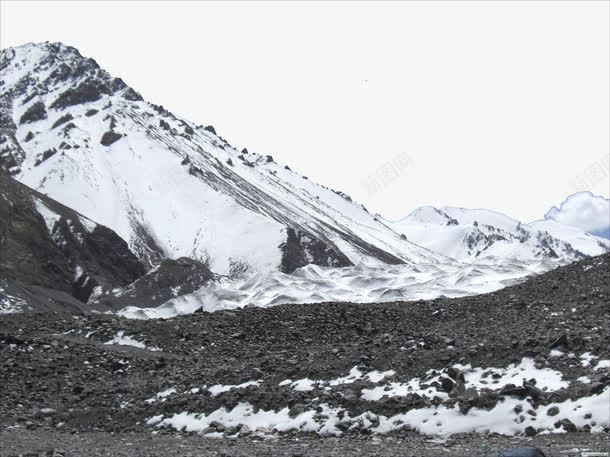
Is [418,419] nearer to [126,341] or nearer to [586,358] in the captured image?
[586,358]

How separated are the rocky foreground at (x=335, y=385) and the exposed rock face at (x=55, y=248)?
8352 cm

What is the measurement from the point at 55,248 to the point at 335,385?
114449mm

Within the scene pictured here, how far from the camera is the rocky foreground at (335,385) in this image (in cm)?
1467

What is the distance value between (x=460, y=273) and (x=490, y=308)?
113230 mm

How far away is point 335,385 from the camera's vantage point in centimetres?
1855

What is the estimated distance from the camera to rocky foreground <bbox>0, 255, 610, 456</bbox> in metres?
14.7

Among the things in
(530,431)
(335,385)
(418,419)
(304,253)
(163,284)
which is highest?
(304,253)

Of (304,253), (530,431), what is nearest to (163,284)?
(304,253)

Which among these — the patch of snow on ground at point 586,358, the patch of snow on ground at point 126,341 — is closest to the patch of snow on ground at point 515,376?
the patch of snow on ground at point 586,358

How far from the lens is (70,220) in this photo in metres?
139

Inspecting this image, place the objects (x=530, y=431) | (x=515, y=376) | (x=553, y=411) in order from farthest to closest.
→ 1. (x=515, y=376)
2. (x=553, y=411)
3. (x=530, y=431)

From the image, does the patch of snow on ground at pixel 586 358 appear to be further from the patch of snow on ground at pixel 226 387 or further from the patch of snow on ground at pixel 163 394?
the patch of snow on ground at pixel 163 394

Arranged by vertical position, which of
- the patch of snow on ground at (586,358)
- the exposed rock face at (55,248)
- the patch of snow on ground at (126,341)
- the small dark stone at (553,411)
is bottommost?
the small dark stone at (553,411)

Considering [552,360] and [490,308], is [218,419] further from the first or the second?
[490,308]
